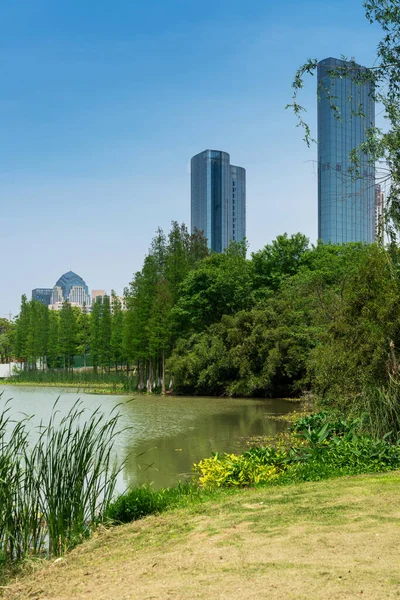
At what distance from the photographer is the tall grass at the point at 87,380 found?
3466 centimetres

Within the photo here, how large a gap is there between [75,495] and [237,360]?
21.0 meters

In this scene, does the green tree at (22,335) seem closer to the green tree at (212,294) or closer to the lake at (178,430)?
the green tree at (212,294)

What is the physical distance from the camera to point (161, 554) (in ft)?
12.8

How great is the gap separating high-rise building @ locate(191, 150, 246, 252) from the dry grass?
97.5m

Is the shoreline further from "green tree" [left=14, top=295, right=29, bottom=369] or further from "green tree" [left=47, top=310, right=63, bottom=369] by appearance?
"green tree" [left=14, top=295, right=29, bottom=369]

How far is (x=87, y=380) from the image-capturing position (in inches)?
1468

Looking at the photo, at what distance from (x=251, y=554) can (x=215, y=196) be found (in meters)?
102

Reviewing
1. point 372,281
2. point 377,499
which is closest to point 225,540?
point 377,499

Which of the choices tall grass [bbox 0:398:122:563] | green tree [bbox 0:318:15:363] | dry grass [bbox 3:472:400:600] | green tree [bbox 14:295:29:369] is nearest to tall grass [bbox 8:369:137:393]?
green tree [bbox 14:295:29:369]

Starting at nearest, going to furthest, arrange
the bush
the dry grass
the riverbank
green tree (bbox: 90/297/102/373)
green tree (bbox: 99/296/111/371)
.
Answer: the dry grass
the bush
the riverbank
green tree (bbox: 99/296/111/371)
green tree (bbox: 90/297/102/373)

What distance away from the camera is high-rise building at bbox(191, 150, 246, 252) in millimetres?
102938

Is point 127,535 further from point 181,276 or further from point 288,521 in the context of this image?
point 181,276

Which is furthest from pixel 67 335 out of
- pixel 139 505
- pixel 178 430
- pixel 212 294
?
pixel 139 505

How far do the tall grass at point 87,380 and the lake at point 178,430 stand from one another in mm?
9678
